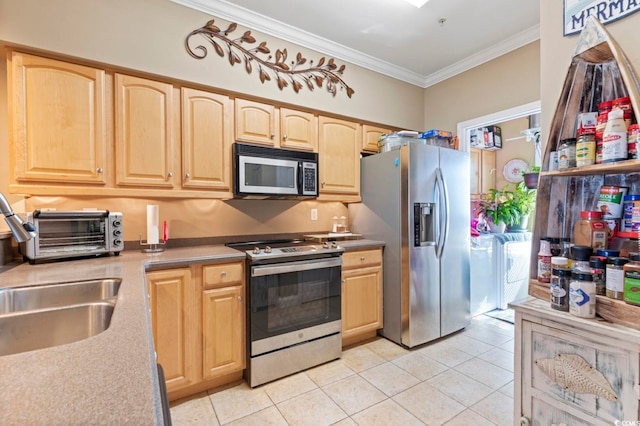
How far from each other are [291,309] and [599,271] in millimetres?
1754

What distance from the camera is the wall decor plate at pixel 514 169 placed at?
4535mm

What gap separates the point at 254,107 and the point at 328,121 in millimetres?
757

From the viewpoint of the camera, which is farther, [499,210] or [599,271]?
[499,210]

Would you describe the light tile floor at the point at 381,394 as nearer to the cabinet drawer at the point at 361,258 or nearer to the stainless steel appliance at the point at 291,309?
the stainless steel appliance at the point at 291,309

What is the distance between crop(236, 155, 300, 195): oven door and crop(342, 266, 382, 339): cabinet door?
91 cm

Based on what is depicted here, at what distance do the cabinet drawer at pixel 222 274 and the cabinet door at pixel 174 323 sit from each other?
0.09 m

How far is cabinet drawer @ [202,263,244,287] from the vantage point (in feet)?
6.34

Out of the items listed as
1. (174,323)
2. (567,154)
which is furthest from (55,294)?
(567,154)

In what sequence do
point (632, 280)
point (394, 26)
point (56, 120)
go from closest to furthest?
point (632, 280), point (56, 120), point (394, 26)

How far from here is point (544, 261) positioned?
1.23 metres

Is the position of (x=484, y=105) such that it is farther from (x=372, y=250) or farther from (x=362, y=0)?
(x=372, y=250)

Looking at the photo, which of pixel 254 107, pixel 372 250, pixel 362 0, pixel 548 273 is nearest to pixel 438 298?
pixel 372 250

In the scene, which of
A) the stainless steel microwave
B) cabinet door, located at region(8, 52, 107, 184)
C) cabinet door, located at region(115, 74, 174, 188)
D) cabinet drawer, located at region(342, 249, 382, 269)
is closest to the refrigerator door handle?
cabinet drawer, located at region(342, 249, 382, 269)

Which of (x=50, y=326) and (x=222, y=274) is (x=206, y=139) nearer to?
(x=222, y=274)
